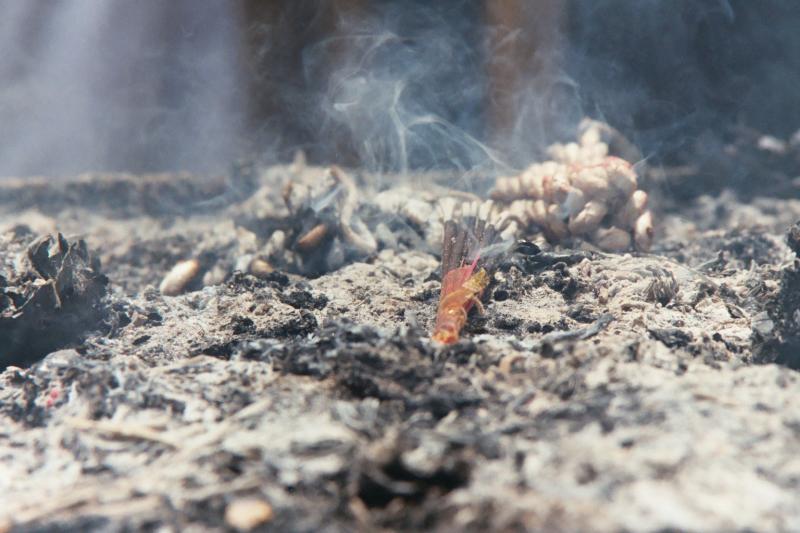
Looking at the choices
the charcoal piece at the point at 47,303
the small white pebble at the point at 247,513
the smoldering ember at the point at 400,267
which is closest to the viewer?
the small white pebble at the point at 247,513

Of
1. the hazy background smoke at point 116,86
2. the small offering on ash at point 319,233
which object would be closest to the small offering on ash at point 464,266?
the small offering on ash at point 319,233

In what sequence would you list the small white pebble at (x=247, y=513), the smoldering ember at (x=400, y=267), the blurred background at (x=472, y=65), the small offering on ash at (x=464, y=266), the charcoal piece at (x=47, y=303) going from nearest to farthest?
the small white pebble at (x=247, y=513) < the smoldering ember at (x=400, y=267) < the small offering on ash at (x=464, y=266) < the charcoal piece at (x=47, y=303) < the blurred background at (x=472, y=65)

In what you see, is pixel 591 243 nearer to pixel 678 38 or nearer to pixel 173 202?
pixel 678 38

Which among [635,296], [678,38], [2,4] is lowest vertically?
[635,296]

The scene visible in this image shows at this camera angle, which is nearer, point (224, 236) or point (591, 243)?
point (591, 243)

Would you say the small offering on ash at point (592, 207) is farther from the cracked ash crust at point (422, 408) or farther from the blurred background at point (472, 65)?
the blurred background at point (472, 65)

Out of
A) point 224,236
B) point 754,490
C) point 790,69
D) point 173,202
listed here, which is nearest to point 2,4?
point 173,202
